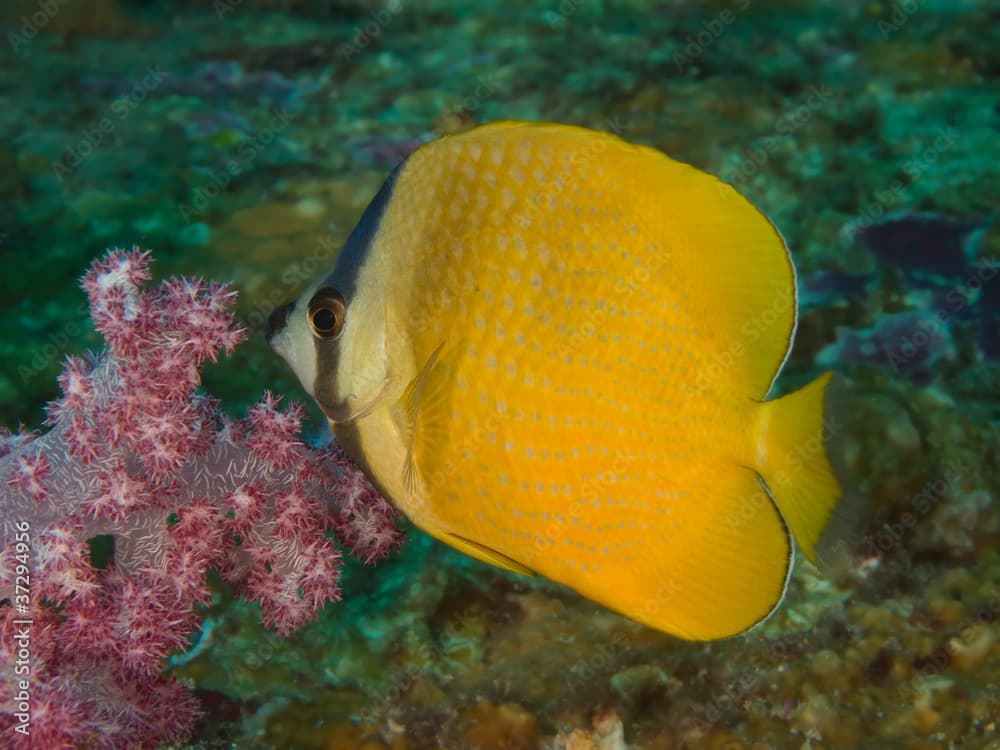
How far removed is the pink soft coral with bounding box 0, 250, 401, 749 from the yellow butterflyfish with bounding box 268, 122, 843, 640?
0.58 metres

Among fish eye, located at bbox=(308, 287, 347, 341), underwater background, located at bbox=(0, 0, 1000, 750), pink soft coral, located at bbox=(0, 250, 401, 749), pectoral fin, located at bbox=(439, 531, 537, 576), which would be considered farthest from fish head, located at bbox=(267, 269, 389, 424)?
underwater background, located at bbox=(0, 0, 1000, 750)

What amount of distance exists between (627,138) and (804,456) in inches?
101

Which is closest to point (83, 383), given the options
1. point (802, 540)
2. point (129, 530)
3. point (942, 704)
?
point (129, 530)

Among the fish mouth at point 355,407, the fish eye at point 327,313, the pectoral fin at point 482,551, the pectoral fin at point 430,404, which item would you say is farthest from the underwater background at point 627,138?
the fish eye at point 327,313

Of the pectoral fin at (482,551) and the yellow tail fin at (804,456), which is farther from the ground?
the yellow tail fin at (804,456)

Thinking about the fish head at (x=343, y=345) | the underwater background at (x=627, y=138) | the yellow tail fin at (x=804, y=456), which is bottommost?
the underwater background at (x=627, y=138)

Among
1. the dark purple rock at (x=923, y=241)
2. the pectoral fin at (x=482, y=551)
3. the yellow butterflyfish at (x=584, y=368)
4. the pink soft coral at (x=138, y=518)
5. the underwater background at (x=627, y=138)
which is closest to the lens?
the yellow butterflyfish at (x=584, y=368)

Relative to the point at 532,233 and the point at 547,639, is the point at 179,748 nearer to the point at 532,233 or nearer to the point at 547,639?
the point at 547,639

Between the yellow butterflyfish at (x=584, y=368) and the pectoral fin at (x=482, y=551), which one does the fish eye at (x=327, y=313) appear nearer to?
the yellow butterflyfish at (x=584, y=368)

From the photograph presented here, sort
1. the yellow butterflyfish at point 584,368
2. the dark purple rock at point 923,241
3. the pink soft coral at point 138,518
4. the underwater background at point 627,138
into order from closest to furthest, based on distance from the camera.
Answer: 1. the yellow butterflyfish at point 584,368
2. the pink soft coral at point 138,518
3. the underwater background at point 627,138
4. the dark purple rock at point 923,241

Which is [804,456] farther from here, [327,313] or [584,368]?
[327,313]

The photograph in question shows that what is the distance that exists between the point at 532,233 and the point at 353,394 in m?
0.52

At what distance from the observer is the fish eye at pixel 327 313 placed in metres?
1.64

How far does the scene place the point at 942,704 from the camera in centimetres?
226
